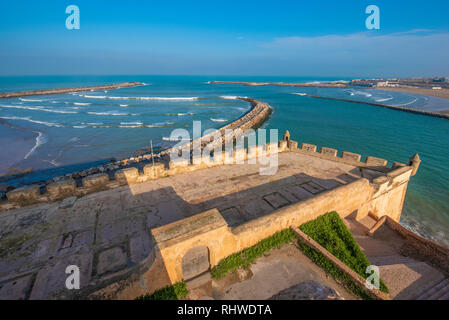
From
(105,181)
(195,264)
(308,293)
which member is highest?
(105,181)

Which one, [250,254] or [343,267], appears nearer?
[343,267]

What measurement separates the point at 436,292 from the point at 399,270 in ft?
3.06

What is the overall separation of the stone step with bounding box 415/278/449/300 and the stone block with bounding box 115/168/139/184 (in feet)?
36.1

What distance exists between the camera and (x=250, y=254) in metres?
5.86

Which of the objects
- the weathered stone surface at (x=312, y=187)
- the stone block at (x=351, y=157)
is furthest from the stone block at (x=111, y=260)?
the stone block at (x=351, y=157)

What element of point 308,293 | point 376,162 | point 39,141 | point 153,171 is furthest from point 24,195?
point 39,141

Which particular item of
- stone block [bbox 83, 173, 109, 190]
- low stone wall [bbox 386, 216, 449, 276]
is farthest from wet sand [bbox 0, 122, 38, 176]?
low stone wall [bbox 386, 216, 449, 276]

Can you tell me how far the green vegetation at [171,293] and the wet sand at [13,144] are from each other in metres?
23.1

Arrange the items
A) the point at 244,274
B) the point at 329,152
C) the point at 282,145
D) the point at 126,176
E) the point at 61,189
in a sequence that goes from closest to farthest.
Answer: the point at 244,274
the point at 61,189
the point at 126,176
the point at 329,152
the point at 282,145

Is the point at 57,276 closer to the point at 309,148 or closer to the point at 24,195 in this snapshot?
the point at 24,195

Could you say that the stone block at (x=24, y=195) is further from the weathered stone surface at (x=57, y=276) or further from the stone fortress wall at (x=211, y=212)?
the weathered stone surface at (x=57, y=276)

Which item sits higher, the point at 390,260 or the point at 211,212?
the point at 211,212
